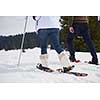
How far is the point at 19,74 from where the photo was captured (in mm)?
5762

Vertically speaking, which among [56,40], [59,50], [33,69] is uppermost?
[56,40]

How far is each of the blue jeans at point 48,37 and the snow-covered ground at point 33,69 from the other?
0.05m

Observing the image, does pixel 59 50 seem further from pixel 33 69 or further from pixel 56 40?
A: pixel 33 69

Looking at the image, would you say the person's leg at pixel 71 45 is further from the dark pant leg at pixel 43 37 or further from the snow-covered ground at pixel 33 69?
the dark pant leg at pixel 43 37

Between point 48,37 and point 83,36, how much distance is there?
1.24ft

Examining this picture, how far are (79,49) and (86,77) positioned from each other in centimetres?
A: 31

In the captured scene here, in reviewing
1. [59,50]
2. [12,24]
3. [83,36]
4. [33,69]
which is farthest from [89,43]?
[12,24]

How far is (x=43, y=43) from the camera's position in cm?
579

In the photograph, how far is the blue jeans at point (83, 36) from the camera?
576 cm

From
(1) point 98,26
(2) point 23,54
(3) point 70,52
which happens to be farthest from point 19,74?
(1) point 98,26

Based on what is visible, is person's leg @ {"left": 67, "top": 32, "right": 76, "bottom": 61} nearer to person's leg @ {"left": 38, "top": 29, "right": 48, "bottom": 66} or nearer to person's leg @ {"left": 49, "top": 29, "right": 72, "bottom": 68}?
person's leg @ {"left": 49, "top": 29, "right": 72, "bottom": 68}

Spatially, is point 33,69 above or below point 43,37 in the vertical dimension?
below
